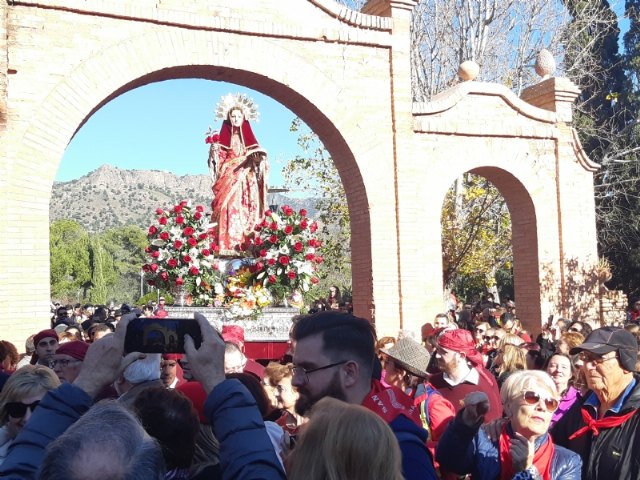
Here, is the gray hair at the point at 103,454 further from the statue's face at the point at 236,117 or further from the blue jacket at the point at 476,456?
the statue's face at the point at 236,117

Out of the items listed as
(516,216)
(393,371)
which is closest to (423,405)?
(393,371)

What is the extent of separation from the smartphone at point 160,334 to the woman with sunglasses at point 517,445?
5.71 feet

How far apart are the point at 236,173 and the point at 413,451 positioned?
1164 cm

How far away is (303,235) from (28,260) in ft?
14.2

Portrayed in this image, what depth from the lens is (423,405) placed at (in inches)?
205

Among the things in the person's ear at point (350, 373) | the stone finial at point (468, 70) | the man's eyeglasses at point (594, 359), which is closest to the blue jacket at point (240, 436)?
the person's ear at point (350, 373)

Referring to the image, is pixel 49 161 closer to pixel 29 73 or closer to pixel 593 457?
pixel 29 73

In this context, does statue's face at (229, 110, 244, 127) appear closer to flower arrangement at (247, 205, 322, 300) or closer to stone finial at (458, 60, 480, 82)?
flower arrangement at (247, 205, 322, 300)

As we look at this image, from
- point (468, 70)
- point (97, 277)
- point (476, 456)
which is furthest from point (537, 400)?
point (97, 277)

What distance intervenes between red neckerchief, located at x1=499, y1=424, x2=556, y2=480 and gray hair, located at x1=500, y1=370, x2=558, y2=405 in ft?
0.69

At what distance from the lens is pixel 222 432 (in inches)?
91.4

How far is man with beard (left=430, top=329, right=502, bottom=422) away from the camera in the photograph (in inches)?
221

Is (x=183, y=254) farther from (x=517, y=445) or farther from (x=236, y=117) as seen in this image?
(x=517, y=445)

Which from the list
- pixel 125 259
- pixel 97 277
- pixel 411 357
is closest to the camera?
pixel 411 357
